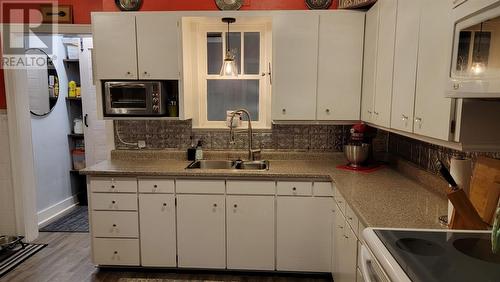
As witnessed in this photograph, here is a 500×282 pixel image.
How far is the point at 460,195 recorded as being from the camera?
4.67 feet

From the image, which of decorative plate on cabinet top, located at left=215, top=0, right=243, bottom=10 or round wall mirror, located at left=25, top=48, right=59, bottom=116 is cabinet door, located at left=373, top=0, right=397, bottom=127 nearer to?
decorative plate on cabinet top, located at left=215, top=0, right=243, bottom=10

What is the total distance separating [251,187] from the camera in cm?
A: 267

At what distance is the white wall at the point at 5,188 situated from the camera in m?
3.35

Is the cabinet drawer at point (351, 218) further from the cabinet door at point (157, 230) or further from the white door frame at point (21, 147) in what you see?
the white door frame at point (21, 147)

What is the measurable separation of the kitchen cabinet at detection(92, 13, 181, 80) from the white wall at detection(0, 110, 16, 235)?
132cm

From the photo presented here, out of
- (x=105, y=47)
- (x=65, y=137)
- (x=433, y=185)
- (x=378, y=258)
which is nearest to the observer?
(x=378, y=258)

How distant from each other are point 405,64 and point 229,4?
1808mm

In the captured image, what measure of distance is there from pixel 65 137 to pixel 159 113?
240 cm

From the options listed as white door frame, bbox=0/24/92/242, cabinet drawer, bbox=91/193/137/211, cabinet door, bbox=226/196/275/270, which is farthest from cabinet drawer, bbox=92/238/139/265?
white door frame, bbox=0/24/92/242

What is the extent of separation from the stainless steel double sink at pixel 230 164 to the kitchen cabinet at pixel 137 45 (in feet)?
2.71

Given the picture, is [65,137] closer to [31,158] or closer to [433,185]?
[31,158]

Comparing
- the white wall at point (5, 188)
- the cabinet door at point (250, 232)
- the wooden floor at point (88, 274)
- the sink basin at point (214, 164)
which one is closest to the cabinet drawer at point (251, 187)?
the cabinet door at point (250, 232)

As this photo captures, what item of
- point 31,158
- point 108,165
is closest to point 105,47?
point 108,165

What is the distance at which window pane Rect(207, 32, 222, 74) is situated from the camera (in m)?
3.29
